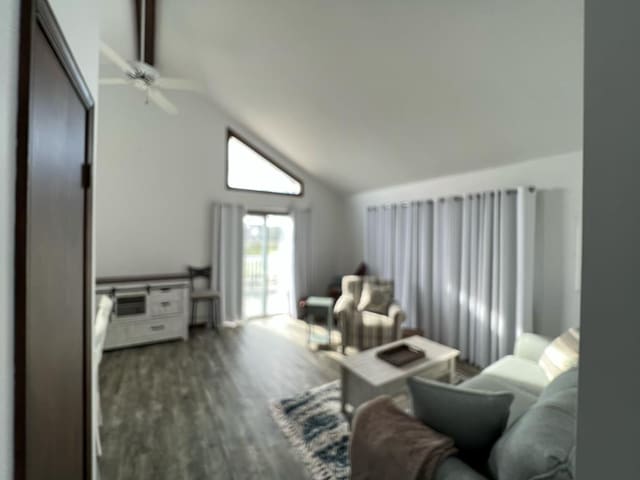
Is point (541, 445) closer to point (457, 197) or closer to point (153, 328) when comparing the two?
point (457, 197)

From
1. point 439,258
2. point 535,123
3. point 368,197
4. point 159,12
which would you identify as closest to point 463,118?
point 535,123

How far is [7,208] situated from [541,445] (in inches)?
56.2

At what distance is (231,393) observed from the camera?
2.51m

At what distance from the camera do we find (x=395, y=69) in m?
2.42

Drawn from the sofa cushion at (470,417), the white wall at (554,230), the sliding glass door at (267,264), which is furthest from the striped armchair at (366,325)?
the sofa cushion at (470,417)

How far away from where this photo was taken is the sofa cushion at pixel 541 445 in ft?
2.55

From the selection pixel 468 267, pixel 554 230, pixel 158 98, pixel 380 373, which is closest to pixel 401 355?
pixel 380 373

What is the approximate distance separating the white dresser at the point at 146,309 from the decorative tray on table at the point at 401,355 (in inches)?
109

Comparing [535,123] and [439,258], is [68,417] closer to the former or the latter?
[535,123]

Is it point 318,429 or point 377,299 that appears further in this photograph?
point 377,299

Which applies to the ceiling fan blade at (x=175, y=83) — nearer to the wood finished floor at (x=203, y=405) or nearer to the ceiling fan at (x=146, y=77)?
the ceiling fan at (x=146, y=77)

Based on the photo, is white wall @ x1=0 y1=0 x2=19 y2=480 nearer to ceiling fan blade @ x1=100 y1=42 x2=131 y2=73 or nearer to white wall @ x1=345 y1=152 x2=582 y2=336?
ceiling fan blade @ x1=100 y1=42 x2=131 y2=73

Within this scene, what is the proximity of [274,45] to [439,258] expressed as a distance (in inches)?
119

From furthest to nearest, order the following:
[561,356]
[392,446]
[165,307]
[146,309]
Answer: [165,307] < [146,309] < [561,356] < [392,446]
